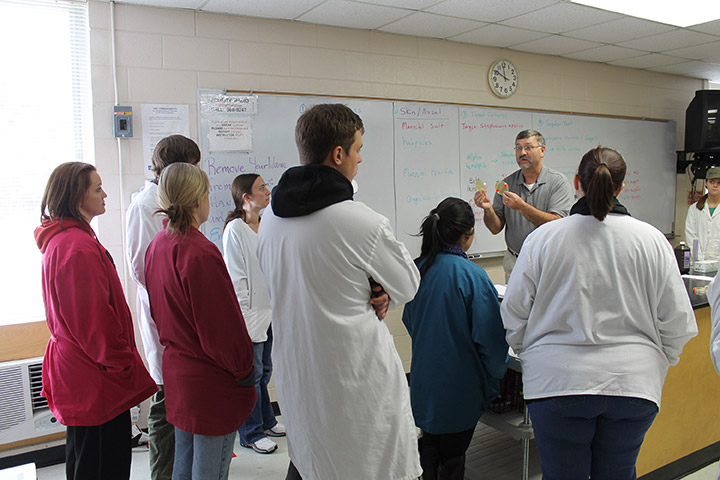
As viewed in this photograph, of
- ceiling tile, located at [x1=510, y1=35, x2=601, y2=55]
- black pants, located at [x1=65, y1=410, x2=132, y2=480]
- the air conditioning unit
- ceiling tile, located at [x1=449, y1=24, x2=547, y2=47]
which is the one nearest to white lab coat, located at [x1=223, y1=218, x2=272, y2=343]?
black pants, located at [x1=65, y1=410, x2=132, y2=480]

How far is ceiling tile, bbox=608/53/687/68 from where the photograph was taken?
5019 mm

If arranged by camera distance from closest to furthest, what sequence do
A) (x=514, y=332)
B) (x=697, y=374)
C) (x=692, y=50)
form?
(x=514, y=332), (x=697, y=374), (x=692, y=50)

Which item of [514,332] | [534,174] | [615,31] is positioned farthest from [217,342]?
[615,31]

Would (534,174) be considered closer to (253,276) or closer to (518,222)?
(518,222)

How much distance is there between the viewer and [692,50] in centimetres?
478

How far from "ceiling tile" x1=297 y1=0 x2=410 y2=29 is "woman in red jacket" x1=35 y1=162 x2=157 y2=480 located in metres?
2.00

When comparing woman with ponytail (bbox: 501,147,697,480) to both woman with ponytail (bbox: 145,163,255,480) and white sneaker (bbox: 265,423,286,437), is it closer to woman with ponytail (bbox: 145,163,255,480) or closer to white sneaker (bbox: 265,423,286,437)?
woman with ponytail (bbox: 145,163,255,480)

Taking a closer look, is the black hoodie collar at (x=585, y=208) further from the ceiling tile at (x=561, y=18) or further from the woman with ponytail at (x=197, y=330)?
the ceiling tile at (x=561, y=18)

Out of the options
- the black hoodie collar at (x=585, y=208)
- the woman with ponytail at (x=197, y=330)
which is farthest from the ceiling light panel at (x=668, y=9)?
the woman with ponytail at (x=197, y=330)

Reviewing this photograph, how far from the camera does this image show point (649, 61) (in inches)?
205

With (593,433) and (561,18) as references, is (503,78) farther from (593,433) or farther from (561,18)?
(593,433)

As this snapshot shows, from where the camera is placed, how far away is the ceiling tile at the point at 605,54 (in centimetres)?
466

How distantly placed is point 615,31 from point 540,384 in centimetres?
345

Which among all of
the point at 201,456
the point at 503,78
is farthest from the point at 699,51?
the point at 201,456
